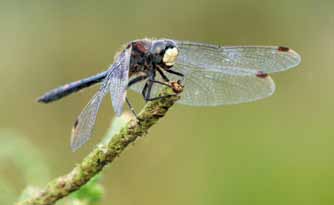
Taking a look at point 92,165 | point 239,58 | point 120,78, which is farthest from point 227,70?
point 92,165

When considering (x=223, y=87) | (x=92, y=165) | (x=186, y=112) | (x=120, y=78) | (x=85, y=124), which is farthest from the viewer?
(x=186, y=112)

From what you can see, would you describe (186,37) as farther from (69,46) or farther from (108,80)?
(108,80)

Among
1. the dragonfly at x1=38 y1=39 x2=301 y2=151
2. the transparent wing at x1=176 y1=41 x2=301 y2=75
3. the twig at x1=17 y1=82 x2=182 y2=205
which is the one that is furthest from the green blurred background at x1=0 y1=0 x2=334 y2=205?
the transparent wing at x1=176 y1=41 x2=301 y2=75

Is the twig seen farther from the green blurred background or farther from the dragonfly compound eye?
the dragonfly compound eye

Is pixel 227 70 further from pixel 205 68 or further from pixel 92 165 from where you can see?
pixel 92 165

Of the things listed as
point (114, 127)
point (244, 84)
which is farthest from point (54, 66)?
point (114, 127)

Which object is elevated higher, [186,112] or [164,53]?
[164,53]

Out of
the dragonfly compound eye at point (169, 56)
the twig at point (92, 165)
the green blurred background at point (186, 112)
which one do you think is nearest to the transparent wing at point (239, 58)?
the dragonfly compound eye at point (169, 56)

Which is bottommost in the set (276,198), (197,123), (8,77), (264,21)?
(276,198)
